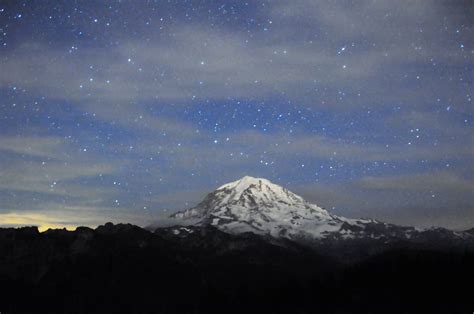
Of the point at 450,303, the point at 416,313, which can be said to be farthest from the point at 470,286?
the point at 416,313

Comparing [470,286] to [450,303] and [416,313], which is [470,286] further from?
[416,313]

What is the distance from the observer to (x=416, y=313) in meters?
200

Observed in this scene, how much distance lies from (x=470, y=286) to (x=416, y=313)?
70.7ft

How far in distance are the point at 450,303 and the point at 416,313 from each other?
12.7m

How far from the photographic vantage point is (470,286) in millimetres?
199625

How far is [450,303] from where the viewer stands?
199875 millimetres

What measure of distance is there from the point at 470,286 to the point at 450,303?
936cm
